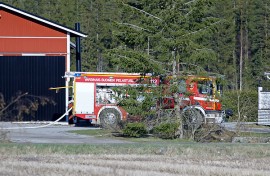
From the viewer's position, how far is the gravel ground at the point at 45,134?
27.9 m

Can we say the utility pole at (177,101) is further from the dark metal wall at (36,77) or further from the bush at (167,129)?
the dark metal wall at (36,77)

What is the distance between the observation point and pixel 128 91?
29.6 metres

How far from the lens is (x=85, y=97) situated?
34.9m

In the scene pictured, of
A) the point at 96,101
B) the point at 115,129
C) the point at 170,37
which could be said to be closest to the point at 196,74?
the point at 170,37

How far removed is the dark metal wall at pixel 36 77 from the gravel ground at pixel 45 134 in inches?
50.6

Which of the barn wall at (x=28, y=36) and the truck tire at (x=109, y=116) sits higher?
the barn wall at (x=28, y=36)

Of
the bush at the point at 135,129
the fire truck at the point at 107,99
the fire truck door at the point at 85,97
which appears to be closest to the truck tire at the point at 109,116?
the fire truck at the point at 107,99

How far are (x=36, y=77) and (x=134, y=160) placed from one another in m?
20.3

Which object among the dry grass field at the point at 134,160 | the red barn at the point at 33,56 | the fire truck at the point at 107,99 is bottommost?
the dry grass field at the point at 134,160

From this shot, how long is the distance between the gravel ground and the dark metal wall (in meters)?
1.29

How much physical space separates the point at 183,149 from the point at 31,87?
17.8 meters

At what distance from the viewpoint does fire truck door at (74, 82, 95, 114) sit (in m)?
34.9

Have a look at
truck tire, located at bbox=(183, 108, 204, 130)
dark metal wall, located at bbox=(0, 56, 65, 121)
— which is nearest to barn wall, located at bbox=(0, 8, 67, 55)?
dark metal wall, located at bbox=(0, 56, 65, 121)

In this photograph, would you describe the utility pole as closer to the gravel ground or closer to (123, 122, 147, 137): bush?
(123, 122, 147, 137): bush
